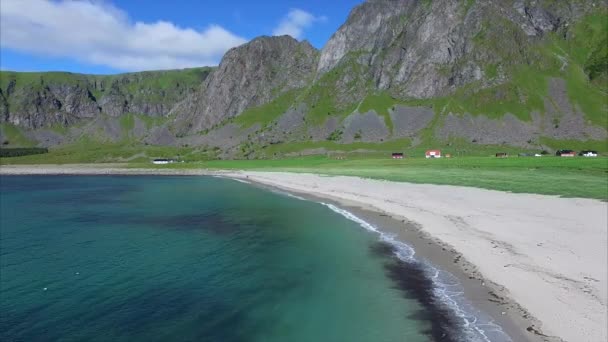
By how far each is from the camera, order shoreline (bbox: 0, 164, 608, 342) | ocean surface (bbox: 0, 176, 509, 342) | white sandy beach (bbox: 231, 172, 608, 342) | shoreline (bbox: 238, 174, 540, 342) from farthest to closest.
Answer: ocean surface (bbox: 0, 176, 509, 342) < white sandy beach (bbox: 231, 172, 608, 342) < shoreline (bbox: 0, 164, 608, 342) < shoreline (bbox: 238, 174, 540, 342)

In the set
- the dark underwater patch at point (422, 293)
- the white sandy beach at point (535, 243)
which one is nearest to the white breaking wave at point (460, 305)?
the dark underwater patch at point (422, 293)

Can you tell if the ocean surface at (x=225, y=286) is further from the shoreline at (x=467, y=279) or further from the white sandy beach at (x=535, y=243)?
the white sandy beach at (x=535, y=243)

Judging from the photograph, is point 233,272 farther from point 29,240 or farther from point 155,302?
point 29,240

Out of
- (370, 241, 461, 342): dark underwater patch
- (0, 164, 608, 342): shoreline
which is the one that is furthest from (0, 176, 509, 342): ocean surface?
(0, 164, 608, 342): shoreline

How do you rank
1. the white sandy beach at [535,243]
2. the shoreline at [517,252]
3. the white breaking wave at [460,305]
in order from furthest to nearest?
the white sandy beach at [535,243] → the shoreline at [517,252] → the white breaking wave at [460,305]

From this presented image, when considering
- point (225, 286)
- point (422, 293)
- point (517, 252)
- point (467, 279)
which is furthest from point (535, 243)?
point (225, 286)

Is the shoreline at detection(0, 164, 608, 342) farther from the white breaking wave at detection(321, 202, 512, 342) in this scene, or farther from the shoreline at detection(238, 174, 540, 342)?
the white breaking wave at detection(321, 202, 512, 342)
